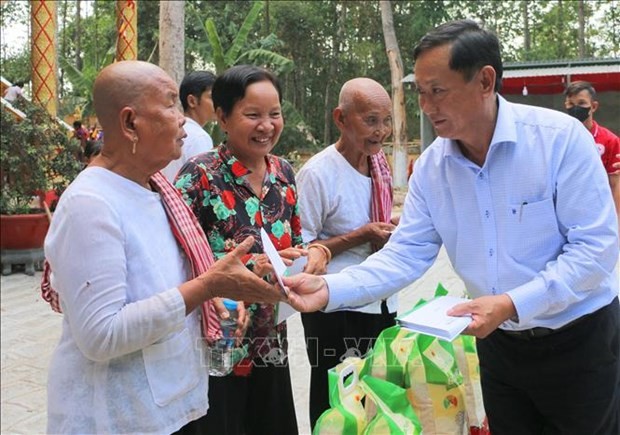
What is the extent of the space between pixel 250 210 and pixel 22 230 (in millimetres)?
5473

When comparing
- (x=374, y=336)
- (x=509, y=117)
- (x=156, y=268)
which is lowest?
(x=374, y=336)

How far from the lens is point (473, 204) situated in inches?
69.6

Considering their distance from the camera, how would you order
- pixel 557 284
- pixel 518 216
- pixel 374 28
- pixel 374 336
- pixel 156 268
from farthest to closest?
pixel 374 28 < pixel 374 336 < pixel 518 216 < pixel 557 284 < pixel 156 268

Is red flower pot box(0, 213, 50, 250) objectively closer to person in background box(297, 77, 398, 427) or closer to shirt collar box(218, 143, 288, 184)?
person in background box(297, 77, 398, 427)

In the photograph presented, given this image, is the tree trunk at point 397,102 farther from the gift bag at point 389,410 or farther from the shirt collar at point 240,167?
the gift bag at point 389,410

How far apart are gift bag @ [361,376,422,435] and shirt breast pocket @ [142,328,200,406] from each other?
581 mm

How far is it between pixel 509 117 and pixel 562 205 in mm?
285

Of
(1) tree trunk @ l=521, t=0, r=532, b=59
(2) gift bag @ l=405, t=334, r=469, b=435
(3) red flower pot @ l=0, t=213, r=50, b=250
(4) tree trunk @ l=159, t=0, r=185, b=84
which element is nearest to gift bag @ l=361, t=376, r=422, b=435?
(2) gift bag @ l=405, t=334, r=469, b=435

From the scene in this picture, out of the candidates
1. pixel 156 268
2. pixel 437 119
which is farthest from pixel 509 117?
pixel 156 268

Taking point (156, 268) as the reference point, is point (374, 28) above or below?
above

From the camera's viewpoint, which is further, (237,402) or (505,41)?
(505,41)

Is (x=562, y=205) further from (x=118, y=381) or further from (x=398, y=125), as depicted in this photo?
(x=398, y=125)

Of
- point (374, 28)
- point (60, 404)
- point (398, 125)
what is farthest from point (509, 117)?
point (374, 28)

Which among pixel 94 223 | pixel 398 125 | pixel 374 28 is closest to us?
pixel 94 223
